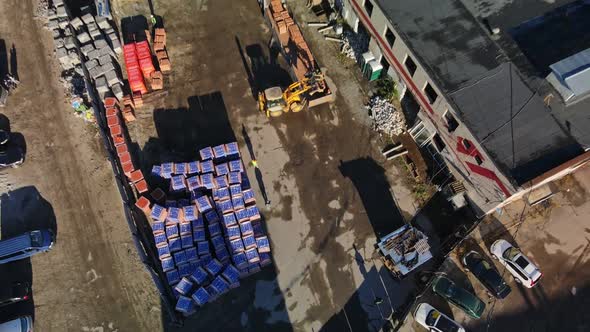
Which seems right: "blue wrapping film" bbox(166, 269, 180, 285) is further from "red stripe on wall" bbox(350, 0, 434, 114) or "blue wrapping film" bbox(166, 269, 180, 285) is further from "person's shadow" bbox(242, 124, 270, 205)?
"red stripe on wall" bbox(350, 0, 434, 114)

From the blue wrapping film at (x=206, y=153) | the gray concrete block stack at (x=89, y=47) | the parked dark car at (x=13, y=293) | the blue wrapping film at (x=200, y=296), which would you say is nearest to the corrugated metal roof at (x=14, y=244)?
the parked dark car at (x=13, y=293)

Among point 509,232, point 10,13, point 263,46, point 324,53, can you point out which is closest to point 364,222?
point 509,232

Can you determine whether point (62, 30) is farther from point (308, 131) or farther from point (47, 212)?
point (308, 131)

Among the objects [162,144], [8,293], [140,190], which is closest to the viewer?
[8,293]

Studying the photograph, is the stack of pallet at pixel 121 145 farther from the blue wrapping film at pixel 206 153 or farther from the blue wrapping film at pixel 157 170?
the blue wrapping film at pixel 206 153

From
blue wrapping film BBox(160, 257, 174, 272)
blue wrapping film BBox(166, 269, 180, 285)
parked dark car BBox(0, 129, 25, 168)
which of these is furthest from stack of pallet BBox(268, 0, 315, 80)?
parked dark car BBox(0, 129, 25, 168)
